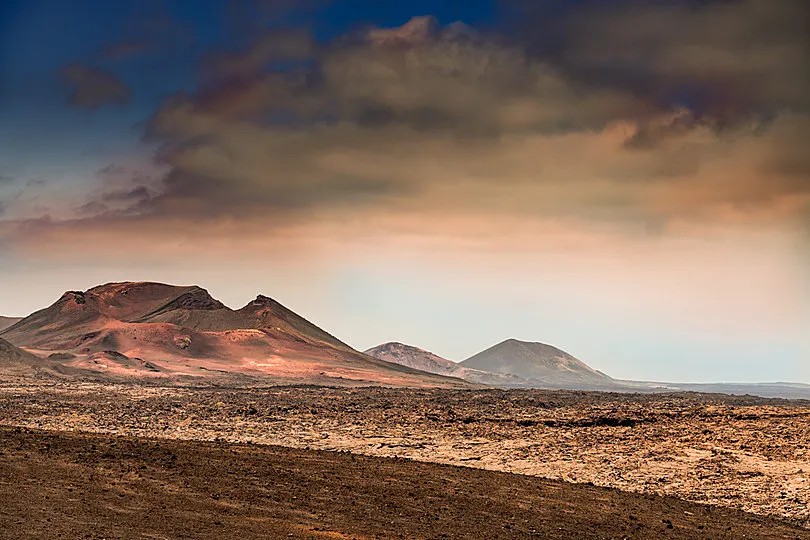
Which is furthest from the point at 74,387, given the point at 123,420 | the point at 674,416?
the point at 674,416

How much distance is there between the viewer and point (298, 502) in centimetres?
2522

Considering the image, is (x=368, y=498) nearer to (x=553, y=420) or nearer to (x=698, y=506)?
(x=698, y=506)

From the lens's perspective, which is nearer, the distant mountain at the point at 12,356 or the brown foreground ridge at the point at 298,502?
the brown foreground ridge at the point at 298,502

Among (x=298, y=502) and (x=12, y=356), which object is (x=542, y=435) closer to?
(x=298, y=502)

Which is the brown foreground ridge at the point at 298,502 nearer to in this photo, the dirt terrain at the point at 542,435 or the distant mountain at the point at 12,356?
the dirt terrain at the point at 542,435

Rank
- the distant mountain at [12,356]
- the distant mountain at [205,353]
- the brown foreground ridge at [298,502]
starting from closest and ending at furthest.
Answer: the brown foreground ridge at [298,502] → the distant mountain at [12,356] → the distant mountain at [205,353]

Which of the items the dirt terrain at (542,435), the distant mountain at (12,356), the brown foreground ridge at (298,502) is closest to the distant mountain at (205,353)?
the distant mountain at (12,356)

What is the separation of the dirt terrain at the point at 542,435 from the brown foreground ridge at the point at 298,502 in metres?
3.09

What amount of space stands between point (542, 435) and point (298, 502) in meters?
21.2

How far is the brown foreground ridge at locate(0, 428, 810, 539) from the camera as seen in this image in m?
21.5

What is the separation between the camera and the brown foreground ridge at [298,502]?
21.5 metres

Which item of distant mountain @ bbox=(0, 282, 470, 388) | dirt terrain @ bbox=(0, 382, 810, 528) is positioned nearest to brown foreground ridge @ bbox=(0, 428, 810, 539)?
dirt terrain @ bbox=(0, 382, 810, 528)

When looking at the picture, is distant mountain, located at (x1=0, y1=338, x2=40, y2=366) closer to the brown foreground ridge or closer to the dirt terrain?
the dirt terrain

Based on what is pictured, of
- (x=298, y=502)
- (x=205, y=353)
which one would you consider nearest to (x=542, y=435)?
(x=298, y=502)
